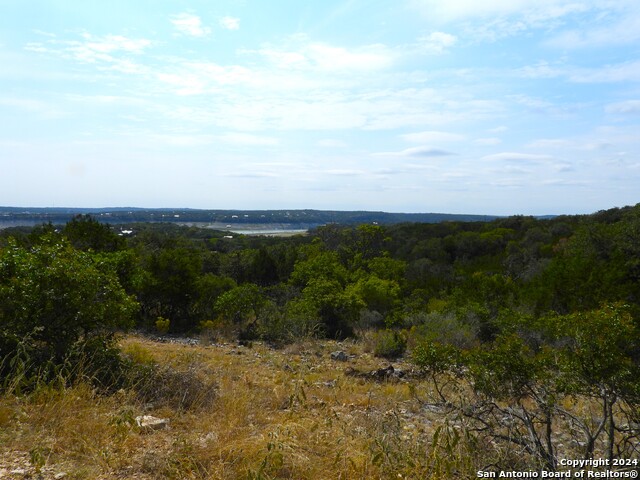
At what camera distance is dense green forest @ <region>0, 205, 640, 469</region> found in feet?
13.1

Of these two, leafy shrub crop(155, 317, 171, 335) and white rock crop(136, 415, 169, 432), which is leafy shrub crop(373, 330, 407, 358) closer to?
leafy shrub crop(155, 317, 171, 335)

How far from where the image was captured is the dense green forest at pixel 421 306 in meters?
4.00

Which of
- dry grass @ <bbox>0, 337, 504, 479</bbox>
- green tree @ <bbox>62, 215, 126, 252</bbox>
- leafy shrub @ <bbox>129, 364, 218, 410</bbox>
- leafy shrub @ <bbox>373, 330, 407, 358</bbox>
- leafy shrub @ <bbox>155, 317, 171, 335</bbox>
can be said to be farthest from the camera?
green tree @ <bbox>62, 215, 126, 252</bbox>

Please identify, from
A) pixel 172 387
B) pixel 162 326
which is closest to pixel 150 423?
pixel 172 387

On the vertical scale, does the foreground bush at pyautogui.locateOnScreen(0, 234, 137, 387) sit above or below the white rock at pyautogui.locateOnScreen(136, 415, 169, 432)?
above

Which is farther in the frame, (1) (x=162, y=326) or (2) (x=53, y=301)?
(1) (x=162, y=326)

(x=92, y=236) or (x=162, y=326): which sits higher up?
(x=92, y=236)

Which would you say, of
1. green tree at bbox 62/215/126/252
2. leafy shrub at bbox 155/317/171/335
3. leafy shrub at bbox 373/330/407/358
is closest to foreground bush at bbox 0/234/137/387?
leafy shrub at bbox 373/330/407/358

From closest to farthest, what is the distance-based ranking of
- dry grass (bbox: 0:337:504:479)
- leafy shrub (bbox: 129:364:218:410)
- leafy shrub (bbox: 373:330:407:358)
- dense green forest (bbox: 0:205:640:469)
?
dry grass (bbox: 0:337:504:479)
dense green forest (bbox: 0:205:640:469)
leafy shrub (bbox: 129:364:218:410)
leafy shrub (bbox: 373:330:407:358)

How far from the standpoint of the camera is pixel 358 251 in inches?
1275

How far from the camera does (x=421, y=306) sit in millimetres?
18609

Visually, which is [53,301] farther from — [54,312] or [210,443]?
[210,443]

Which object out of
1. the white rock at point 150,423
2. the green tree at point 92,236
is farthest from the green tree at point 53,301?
the green tree at point 92,236

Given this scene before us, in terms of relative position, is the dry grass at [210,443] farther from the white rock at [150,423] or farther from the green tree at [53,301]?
the green tree at [53,301]
